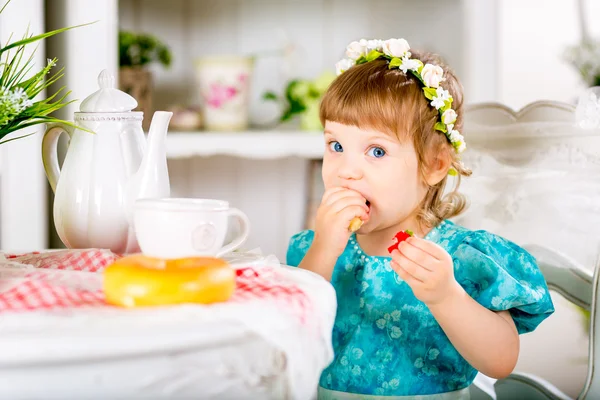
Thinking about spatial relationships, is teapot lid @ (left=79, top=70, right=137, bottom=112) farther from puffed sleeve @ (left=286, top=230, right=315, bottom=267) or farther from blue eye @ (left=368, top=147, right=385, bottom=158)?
puffed sleeve @ (left=286, top=230, right=315, bottom=267)

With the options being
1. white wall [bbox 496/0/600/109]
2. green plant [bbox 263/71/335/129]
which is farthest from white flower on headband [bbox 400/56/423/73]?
white wall [bbox 496/0/600/109]

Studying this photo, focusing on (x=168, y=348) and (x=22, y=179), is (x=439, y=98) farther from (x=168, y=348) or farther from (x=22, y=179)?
(x=22, y=179)

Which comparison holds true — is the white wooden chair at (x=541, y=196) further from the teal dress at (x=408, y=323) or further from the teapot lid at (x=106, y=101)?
the teapot lid at (x=106, y=101)

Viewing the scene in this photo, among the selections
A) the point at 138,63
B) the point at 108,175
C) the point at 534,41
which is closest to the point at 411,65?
the point at 108,175

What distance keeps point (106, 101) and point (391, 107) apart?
42 cm

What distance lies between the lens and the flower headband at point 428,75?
114 centimetres

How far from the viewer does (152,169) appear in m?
0.94

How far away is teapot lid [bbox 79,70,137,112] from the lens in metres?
0.97

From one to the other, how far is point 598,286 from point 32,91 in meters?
0.95

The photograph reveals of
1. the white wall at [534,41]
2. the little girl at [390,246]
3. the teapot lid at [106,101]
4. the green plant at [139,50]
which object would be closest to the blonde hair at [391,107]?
the little girl at [390,246]

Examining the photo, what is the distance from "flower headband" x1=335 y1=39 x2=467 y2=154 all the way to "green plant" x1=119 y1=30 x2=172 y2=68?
1183 millimetres

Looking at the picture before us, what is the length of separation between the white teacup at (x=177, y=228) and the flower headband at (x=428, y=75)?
0.49m

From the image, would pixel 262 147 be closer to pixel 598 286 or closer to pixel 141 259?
pixel 598 286

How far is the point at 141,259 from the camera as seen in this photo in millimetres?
747
